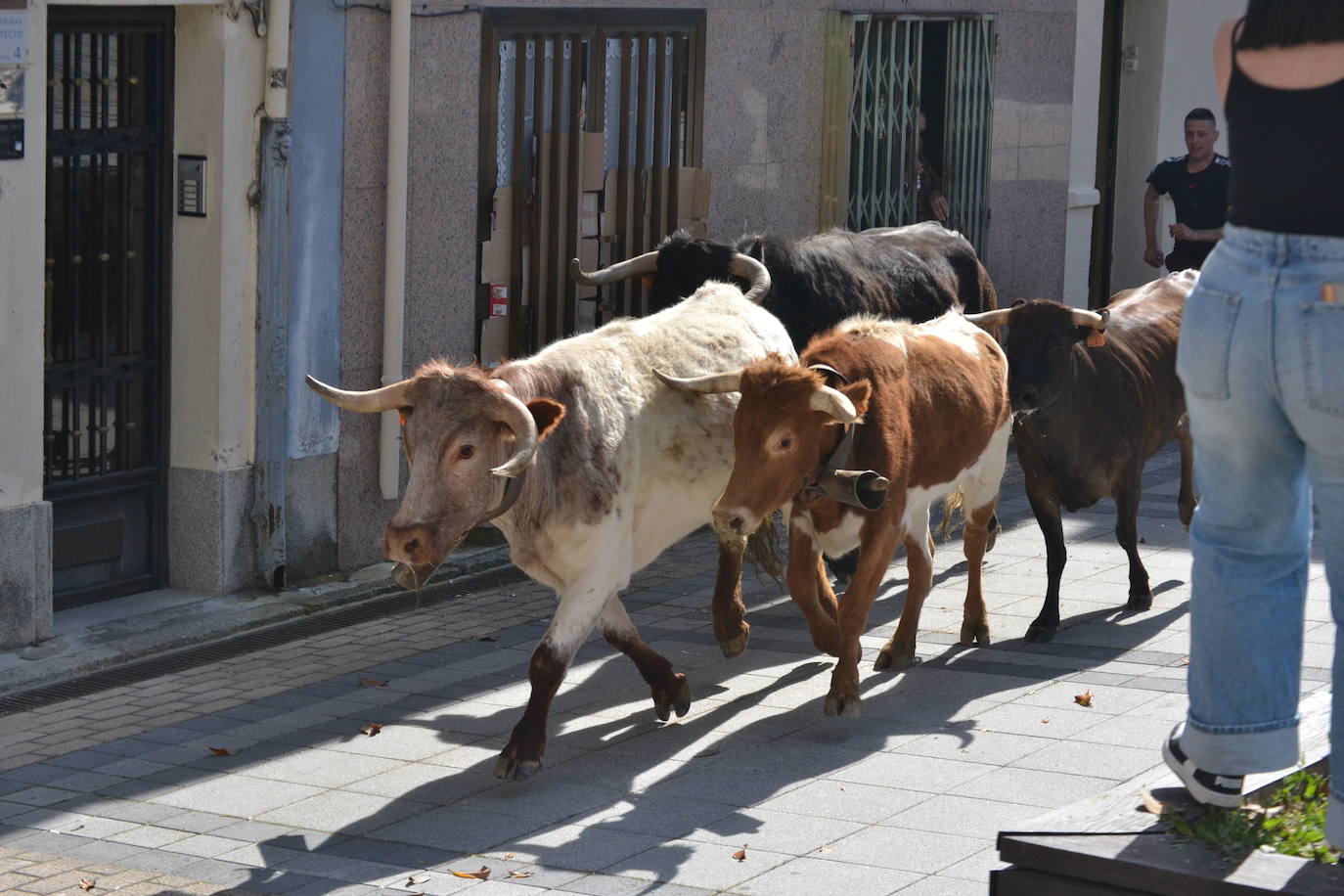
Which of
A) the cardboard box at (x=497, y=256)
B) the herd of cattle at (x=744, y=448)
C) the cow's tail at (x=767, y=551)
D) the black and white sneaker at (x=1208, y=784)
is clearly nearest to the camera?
the black and white sneaker at (x=1208, y=784)

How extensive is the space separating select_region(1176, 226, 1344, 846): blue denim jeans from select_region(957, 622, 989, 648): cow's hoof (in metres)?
4.60

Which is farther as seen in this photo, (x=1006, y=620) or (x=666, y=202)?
(x=666, y=202)

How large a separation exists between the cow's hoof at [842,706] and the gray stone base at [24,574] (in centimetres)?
338

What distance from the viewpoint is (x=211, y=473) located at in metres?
9.60

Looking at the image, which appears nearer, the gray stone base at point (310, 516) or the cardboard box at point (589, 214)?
the gray stone base at point (310, 516)

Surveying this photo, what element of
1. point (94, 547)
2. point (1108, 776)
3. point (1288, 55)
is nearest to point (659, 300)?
point (94, 547)

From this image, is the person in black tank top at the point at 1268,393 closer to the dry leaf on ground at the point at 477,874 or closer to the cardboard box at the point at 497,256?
the dry leaf on ground at the point at 477,874

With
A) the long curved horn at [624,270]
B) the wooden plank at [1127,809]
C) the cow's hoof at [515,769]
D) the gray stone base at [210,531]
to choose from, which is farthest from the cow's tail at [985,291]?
the wooden plank at [1127,809]

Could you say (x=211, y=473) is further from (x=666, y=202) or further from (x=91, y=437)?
(x=666, y=202)

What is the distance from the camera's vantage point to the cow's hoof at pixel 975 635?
29.3 ft

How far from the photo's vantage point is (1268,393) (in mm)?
3945

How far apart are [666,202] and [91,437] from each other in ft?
13.8

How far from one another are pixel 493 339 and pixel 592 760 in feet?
14.1

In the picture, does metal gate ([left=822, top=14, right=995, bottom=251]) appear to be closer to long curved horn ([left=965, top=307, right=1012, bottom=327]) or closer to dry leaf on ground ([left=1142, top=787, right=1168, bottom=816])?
long curved horn ([left=965, top=307, right=1012, bottom=327])
